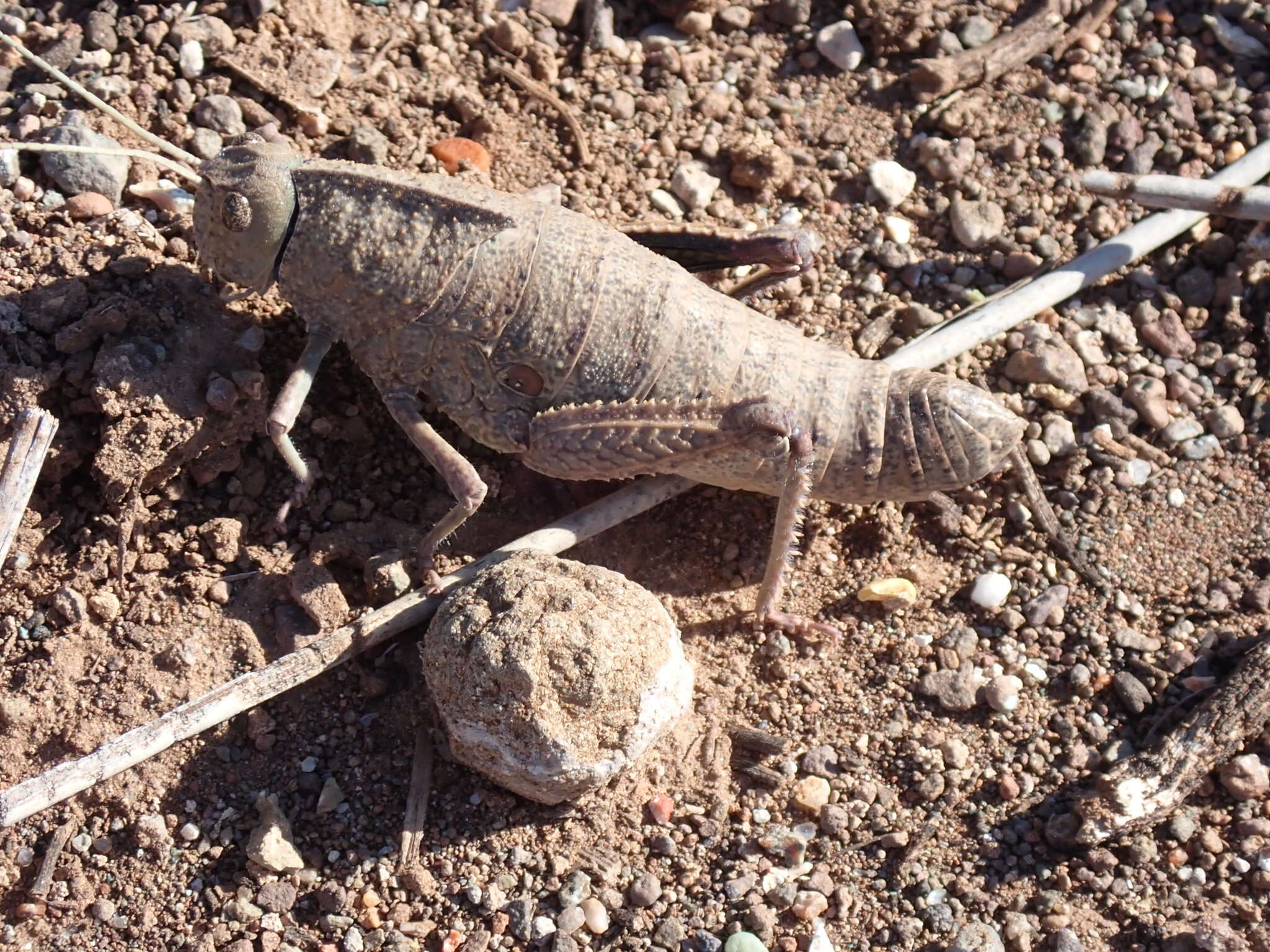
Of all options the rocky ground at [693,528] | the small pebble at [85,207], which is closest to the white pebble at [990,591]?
the rocky ground at [693,528]

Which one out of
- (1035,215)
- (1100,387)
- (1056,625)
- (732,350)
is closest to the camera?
(732,350)

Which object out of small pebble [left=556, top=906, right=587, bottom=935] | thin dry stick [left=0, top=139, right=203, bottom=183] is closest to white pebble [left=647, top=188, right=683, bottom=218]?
thin dry stick [left=0, top=139, right=203, bottom=183]

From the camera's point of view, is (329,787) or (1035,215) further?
(1035,215)

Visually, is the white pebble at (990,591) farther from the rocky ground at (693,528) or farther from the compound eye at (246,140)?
the compound eye at (246,140)

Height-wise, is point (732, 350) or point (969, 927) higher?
point (732, 350)

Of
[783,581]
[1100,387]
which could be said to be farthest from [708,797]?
[1100,387]

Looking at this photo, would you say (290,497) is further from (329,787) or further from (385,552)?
(329,787)
